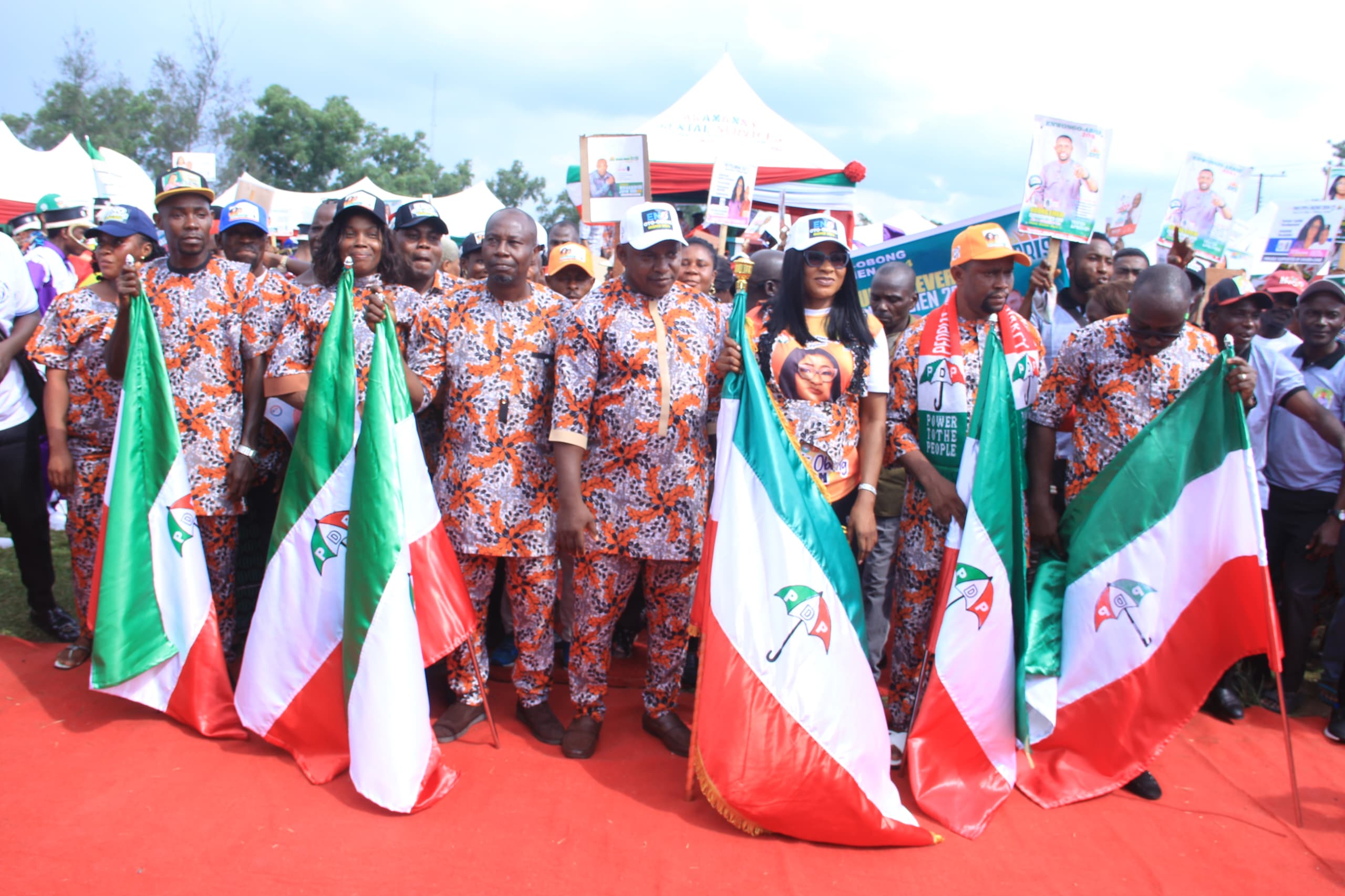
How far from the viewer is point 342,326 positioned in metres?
3.74

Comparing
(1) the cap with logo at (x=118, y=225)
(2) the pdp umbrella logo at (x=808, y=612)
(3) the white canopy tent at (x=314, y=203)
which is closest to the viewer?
(2) the pdp umbrella logo at (x=808, y=612)

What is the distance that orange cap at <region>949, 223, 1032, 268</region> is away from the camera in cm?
372

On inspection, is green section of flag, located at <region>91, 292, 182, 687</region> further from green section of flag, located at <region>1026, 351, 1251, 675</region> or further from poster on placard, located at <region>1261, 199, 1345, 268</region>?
poster on placard, located at <region>1261, 199, 1345, 268</region>

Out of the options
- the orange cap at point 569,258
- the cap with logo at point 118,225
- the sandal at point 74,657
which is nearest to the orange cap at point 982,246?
the orange cap at point 569,258

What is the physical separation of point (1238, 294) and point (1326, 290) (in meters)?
0.40

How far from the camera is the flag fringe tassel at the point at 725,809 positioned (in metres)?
3.21

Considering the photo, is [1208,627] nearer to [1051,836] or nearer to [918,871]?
[1051,836]

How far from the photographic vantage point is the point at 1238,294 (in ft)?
15.8

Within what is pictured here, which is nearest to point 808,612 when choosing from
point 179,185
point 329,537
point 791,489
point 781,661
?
point 781,661

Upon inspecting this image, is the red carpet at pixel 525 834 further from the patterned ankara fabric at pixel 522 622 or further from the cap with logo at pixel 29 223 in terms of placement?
the cap with logo at pixel 29 223

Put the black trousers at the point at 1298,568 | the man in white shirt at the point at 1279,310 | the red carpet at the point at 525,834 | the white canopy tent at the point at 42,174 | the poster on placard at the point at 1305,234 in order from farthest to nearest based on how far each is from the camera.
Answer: the white canopy tent at the point at 42,174 → the poster on placard at the point at 1305,234 → the man in white shirt at the point at 1279,310 → the black trousers at the point at 1298,568 → the red carpet at the point at 525,834

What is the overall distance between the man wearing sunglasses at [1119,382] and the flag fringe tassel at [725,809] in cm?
173

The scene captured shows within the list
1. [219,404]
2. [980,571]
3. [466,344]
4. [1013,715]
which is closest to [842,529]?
[980,571]

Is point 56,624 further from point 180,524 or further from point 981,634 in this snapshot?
point 981,634
